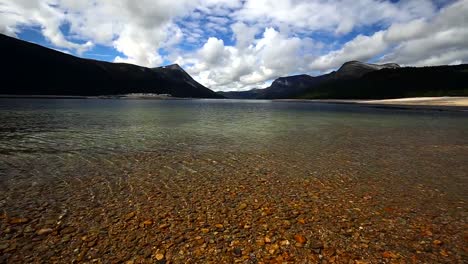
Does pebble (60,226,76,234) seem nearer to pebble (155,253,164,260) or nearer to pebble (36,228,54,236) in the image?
pebble (36,228,54,236)

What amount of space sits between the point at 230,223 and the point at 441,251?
5.86m

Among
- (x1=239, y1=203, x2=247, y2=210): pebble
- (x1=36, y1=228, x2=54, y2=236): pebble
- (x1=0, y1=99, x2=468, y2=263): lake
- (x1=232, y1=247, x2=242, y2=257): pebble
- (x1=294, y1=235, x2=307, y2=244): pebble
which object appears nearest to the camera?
(x1=232, y1=247, x2=242, y2=257): pebble

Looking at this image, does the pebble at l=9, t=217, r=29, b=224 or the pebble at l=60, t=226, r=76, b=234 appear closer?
the pebble at l=60, t=226, r=76, b=234

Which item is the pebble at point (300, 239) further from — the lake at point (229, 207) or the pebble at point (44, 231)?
the pebble at point (44, 231)

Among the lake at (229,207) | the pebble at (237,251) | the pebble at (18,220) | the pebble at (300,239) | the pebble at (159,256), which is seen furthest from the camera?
the pebble at (18,220)

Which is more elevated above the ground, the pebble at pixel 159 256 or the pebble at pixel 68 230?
the pebble at pixel 68 230

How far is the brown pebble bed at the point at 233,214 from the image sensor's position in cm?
649

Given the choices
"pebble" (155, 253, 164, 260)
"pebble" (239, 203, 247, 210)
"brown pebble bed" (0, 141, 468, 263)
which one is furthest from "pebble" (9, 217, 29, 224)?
"pebble" (239, 203, 247, 210)

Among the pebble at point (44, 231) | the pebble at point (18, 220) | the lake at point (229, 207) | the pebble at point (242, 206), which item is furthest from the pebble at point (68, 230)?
the pebble at point (242, 206)

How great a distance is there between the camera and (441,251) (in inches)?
260

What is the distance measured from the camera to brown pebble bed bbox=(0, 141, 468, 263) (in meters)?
6.49

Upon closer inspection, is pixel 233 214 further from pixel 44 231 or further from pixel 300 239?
pixel 44 231

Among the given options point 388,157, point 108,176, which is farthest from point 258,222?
point 388,157

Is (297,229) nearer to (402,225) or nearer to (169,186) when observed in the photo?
(402,225)
